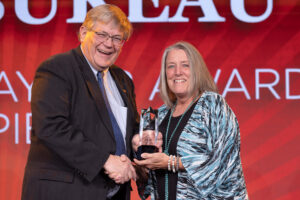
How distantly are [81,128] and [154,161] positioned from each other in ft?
1.36

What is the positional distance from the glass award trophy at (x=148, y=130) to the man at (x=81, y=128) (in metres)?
0.14

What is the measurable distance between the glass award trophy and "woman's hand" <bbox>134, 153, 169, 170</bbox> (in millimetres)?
39

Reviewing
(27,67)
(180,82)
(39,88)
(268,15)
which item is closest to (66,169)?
(39,88)

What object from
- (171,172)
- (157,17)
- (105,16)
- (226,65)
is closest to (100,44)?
(105,16)

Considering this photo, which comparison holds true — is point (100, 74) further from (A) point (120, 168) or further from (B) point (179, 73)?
(A) point (120, 168)

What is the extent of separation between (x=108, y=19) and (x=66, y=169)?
0.81 m

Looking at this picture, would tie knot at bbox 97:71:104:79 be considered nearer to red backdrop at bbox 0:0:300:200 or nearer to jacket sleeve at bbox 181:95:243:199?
jacket sleeve at bbox 181:95:243:199

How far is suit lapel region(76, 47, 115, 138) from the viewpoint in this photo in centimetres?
202

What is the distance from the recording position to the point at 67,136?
74.1 inches

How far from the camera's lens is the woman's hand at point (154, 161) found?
2.06 m

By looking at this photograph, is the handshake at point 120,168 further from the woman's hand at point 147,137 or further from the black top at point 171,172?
the black top at point 171,172

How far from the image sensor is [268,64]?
11.6 ft

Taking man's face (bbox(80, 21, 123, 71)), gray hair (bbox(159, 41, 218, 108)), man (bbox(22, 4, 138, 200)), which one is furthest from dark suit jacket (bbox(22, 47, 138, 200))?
gray hair (bbox(159, 41, 218, 108))

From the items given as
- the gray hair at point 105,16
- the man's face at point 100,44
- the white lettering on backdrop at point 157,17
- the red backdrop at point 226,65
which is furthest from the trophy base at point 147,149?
the white lettering on backdrop at point 157,17
